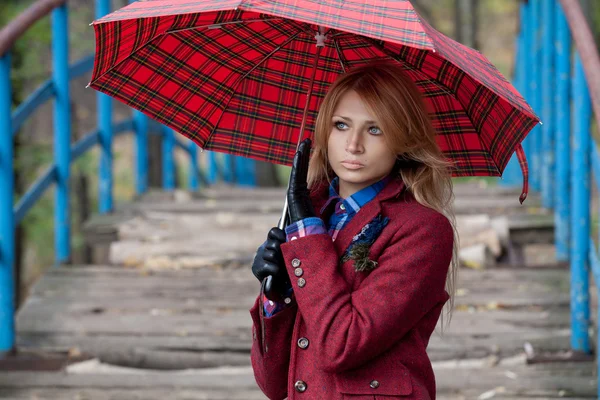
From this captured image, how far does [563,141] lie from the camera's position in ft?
14.2

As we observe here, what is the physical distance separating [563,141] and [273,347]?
2.79m

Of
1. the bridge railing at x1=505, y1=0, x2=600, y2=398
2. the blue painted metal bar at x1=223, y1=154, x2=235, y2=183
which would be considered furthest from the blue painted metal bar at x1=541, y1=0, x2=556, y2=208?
the blue painted metal bar at x1=223, y1=154, x2=235, y2=183

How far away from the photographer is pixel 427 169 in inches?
81.5

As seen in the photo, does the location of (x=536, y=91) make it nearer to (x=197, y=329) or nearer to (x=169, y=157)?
(x=197, y=329)

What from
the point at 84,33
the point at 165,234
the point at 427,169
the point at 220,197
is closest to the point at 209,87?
the point at 427,169

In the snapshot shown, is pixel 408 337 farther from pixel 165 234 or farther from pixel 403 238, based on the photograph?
pixel 165 234

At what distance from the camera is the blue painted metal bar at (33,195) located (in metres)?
3.93

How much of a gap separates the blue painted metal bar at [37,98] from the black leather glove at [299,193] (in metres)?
2.31

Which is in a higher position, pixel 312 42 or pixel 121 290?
pixel 312 42

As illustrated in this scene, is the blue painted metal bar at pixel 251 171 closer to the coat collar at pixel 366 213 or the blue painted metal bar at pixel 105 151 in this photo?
the blue painted metal bar at pixel 105 151

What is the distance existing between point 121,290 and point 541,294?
6.89 feet

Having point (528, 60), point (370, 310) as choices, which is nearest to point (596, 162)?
point (370, 310)

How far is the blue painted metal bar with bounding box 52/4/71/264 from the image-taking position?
4.51 meters

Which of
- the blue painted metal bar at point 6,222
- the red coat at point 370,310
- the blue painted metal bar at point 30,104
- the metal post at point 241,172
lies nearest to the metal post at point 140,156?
the blue painted metal bar at point 30,104
